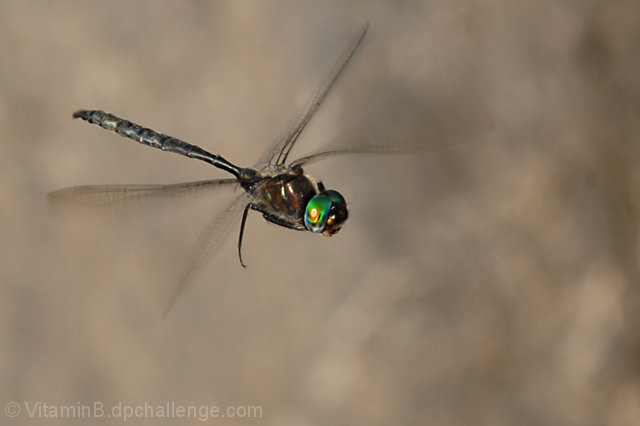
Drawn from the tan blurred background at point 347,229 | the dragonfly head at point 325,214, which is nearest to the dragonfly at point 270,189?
the dragonfly head at point 325,214

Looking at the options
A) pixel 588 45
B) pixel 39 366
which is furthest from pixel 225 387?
pixel 588 45

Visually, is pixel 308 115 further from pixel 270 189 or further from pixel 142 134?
pixel 142 134

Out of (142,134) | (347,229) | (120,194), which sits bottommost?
(120,194)

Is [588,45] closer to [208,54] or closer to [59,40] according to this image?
[208,54]

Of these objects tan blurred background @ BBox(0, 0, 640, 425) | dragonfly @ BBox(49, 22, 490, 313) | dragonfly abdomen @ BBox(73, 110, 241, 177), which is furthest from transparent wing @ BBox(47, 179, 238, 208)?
tan blurred background @ BBox(0, 0, 640, 425)

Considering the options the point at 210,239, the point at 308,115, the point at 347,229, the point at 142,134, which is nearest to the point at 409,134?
the point at 308,115

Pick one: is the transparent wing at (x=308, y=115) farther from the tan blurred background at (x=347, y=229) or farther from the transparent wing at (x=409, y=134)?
the tan blurred background at (x=347, y=229)
